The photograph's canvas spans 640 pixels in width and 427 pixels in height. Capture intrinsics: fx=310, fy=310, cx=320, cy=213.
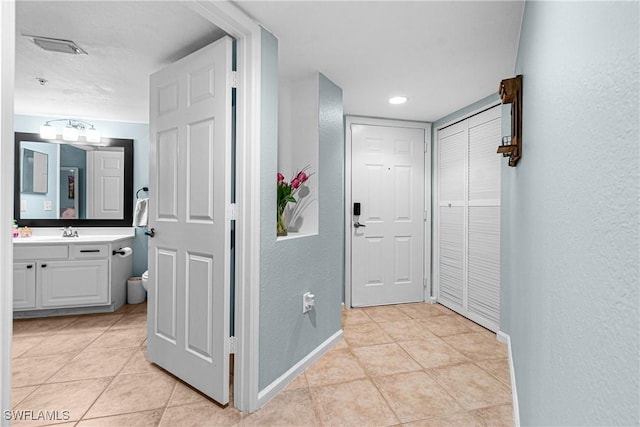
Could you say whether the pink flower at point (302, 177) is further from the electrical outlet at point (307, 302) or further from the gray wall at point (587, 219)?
the gray wall at point (587, 219)

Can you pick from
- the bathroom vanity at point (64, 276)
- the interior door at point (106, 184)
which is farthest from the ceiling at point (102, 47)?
the bathroom vanity at point (64, 276)

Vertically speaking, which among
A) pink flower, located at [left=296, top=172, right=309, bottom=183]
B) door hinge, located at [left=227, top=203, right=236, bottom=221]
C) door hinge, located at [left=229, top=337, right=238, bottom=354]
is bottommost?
door hinge, located at [left=229, top=337, right=238, bottom=354]

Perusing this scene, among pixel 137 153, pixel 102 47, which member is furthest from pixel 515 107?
pixel 137 153

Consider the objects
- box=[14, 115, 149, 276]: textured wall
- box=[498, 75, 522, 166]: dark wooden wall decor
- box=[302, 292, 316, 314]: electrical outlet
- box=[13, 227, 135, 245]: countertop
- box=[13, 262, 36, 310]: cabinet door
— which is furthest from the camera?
box=[14, 115, 149, 276]: textured wall

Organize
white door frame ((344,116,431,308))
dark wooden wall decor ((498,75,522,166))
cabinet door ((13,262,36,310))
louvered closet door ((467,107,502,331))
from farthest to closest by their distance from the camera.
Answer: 1. white door frame ((344,116,431,308))
2. cabinet door ((13,262,36,310))
3. louvered closet door ((467,107,502,331))
4. dark wooden wall decor ((498,75,522,166))

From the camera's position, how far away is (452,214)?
341 cm

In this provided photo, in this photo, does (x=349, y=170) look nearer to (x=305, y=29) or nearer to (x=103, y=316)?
(x=305, y=29)

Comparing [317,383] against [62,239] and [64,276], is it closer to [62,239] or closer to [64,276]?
[64,276]

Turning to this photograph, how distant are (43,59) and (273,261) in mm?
2336

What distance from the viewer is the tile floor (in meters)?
1.67

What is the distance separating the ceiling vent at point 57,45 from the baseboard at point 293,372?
2.53 m

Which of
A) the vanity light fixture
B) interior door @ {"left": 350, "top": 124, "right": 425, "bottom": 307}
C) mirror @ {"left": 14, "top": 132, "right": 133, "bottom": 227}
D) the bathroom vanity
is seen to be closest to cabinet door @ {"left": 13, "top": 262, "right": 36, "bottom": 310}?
the bathroom vanity

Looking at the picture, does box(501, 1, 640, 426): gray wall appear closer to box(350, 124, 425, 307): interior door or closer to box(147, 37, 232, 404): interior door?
box(147, 37, 232, 404): interior door

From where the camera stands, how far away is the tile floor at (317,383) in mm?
1671
